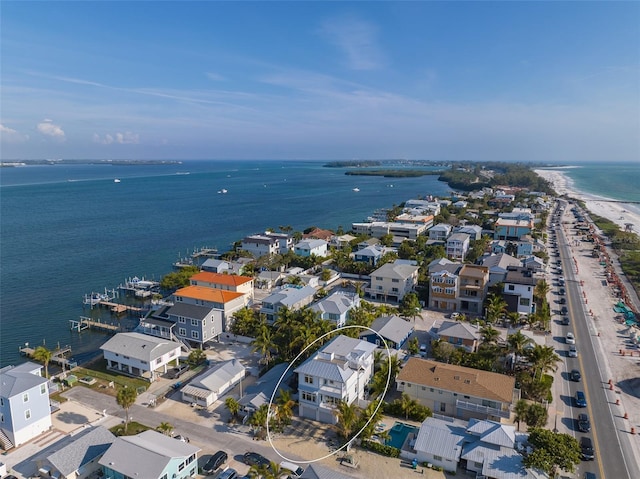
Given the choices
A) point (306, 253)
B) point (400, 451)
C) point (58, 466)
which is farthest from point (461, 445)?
point (306, 253)

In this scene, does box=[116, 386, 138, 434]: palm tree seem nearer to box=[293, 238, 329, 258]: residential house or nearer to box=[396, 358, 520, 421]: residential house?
box=[396, 358, 520, 421]: residential house

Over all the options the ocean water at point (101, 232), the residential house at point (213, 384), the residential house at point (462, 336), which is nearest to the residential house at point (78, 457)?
the residential house at point (213, 384)

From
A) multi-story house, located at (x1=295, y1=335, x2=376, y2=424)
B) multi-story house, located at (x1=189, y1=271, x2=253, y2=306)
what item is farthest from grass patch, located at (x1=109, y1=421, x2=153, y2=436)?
multi-story house, located at (x1=189, y1=271, x2=253, y2=306)

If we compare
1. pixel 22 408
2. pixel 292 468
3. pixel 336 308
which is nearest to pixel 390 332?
pixel 336 308

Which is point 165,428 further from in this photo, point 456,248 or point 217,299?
point 456,248

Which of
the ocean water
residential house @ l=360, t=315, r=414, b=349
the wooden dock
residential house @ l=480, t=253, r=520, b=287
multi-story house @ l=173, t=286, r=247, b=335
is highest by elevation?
residential house @ l=480, t=253, r=520, b=287

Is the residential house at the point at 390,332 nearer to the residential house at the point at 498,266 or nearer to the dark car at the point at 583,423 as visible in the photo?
the dark car at the point at 583,423

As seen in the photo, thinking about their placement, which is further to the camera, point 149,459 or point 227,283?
point 227,283

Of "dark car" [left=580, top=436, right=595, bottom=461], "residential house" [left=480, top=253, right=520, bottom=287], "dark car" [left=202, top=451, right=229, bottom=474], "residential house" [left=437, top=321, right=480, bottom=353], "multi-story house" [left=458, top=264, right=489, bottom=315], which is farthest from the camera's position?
"residential house" [left=480, top=253, right=520, bottom=287]
